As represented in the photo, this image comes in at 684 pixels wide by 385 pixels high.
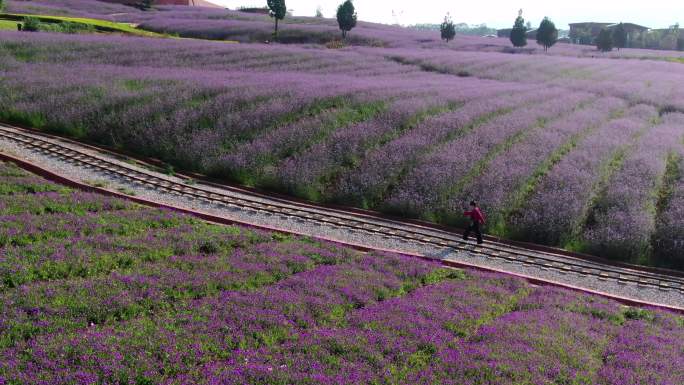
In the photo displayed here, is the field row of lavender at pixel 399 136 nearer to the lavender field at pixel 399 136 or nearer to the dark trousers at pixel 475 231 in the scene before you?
the lavender field at pixel 399 136

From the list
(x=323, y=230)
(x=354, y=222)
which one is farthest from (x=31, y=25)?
(x=323, y=230)

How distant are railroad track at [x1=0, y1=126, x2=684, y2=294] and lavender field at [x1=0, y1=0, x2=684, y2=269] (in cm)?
92

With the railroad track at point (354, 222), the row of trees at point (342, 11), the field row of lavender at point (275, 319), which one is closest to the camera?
the field row of lavender at point (275, 319)

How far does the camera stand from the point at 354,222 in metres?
15.3

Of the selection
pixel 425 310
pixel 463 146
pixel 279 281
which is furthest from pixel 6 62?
pixel 425 310

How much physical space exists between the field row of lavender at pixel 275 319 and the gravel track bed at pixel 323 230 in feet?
5.24

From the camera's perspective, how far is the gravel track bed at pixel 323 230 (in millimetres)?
12297

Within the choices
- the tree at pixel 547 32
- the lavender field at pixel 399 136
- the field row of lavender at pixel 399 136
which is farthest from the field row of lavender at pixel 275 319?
the tree at pixel 547 32

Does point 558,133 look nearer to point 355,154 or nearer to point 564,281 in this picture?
point 355,154

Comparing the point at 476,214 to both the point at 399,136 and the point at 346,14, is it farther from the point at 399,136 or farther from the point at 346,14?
the point at 346,14

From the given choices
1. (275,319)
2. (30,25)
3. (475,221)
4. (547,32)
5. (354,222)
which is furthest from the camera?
(547,32)

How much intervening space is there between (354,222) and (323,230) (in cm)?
122

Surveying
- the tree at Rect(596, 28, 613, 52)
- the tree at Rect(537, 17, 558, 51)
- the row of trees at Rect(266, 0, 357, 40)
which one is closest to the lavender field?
the row of trees at Rect(266, 0, 357, 40)

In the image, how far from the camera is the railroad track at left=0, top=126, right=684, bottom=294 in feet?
43.3
